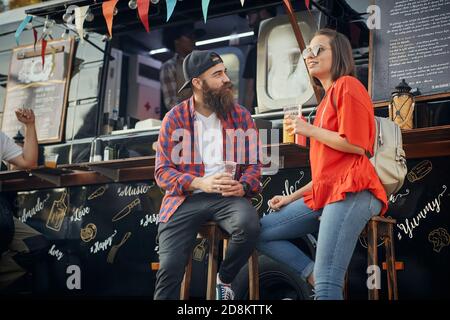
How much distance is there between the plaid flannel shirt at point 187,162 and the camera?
4.18 m

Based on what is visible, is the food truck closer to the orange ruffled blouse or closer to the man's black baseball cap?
the man's black baseball cap

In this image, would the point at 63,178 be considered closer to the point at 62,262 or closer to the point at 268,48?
the point at 62,262

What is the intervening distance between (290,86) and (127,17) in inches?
78.9

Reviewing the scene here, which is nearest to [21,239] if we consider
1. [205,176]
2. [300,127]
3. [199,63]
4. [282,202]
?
Answer: [205,176]

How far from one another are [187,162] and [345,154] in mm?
1064

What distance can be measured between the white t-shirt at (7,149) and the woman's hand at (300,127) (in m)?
3.04

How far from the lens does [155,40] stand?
320 inches

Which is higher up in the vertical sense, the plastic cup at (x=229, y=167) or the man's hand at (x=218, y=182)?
the plastic cup at (x=229, y=167)

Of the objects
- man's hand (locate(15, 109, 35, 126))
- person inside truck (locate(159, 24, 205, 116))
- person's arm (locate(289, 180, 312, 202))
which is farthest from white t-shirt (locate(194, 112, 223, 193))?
person inside truck (locate(159, 24, 205, 116))

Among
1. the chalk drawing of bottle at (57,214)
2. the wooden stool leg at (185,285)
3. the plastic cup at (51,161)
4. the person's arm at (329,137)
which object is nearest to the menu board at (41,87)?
the plastic cup at (51,161)

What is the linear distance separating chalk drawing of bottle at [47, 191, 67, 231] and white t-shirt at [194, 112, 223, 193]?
2574 millimetres

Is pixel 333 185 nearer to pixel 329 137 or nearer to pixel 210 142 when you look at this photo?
pixel 329 137

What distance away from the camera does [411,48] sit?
16.6 feet

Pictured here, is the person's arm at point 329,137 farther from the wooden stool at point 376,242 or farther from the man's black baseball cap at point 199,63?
the man's black baseball cap at point 199,63
